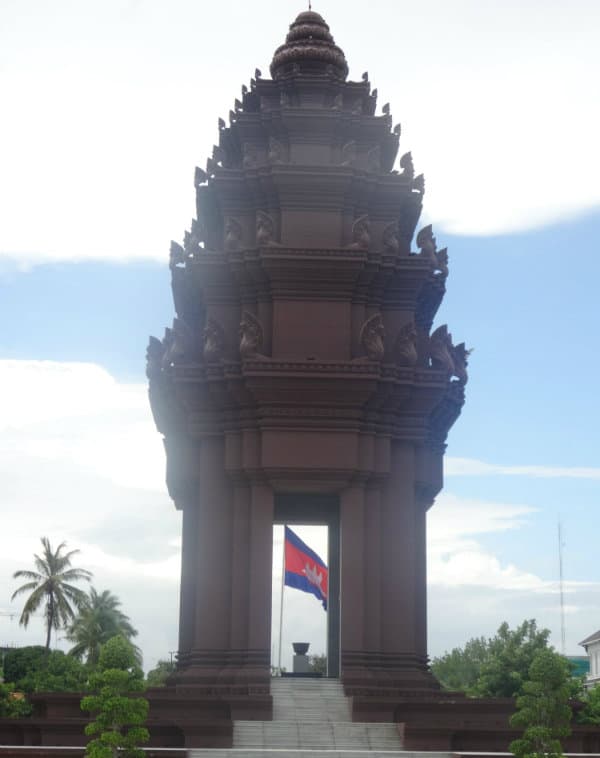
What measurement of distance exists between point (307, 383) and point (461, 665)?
48.3 metres

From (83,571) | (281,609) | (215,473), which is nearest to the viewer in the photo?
(215,473)

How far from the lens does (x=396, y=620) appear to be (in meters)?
31.5

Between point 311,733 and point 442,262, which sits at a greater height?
point 442,262

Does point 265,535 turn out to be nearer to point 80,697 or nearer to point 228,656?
point 228,656

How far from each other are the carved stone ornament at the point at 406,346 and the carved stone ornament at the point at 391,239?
2.14 m

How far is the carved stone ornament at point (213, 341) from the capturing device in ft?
107

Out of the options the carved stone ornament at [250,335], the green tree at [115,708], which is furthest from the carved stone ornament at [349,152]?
the green tree at [115,708]

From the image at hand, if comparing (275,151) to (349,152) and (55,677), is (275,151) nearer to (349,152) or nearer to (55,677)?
(349,152)

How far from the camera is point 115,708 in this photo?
953 inches

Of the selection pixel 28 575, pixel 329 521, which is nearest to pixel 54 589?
pixel 28 575

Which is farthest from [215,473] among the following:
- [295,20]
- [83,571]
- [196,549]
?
[83,571]

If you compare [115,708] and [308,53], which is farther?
[308,53]

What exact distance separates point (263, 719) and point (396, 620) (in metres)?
4.81

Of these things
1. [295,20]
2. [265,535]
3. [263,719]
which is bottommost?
[263,719]
